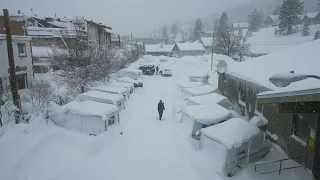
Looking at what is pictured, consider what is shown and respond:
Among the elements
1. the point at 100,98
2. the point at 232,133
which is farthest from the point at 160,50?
the point at 232,133

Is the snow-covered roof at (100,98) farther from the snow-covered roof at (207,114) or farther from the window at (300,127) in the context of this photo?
the window at (300,127)

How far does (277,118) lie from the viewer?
39.9ft

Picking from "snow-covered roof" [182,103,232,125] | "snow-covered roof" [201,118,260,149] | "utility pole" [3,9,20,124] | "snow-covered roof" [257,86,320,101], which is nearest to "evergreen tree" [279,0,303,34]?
"snow-covered roof" [182,103,232,125]

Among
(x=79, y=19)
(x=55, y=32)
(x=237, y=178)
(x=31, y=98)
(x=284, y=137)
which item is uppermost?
(x=79, y=19)

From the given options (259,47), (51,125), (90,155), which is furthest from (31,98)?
(259,47)

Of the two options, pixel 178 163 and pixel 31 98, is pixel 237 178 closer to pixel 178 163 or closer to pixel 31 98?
pixel 178 163

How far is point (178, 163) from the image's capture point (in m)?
10.4

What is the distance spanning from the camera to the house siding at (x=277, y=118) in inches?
376

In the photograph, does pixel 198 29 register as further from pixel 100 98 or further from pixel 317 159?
pixel 317 159

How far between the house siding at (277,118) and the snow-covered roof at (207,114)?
7.40 ft

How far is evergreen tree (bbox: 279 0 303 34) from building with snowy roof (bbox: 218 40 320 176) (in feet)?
236

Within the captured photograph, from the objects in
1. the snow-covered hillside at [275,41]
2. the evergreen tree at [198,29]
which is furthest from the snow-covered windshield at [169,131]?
the evergreen tree at [198,29]

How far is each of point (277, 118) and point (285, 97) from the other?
621cm

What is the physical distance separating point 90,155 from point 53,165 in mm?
1721
